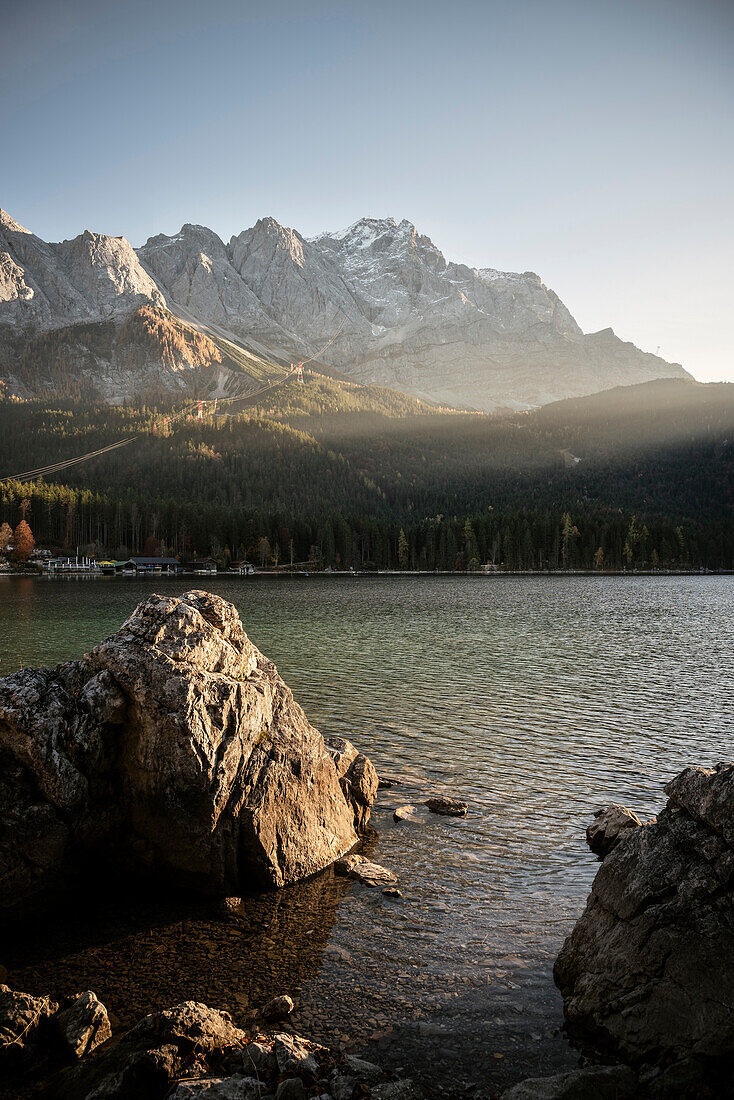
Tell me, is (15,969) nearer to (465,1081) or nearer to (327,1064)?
(327,1064)

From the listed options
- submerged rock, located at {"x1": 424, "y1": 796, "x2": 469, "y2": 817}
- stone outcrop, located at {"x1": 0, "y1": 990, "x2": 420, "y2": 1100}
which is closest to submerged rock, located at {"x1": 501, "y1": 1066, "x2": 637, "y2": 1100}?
stone outcrop, located at {"x1": 0, "y1": 990, "x2": 420, "y2": 1100}

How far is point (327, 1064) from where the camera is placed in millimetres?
8797

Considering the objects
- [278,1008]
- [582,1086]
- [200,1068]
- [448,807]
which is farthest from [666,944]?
[448,807]

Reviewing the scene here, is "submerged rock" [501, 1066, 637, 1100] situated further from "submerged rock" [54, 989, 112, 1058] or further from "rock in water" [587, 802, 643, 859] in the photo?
"rock in water" [587, 802, 643, 859]

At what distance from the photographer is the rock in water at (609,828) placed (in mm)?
15469

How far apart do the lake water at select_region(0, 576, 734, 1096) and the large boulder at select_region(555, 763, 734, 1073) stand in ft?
2.65

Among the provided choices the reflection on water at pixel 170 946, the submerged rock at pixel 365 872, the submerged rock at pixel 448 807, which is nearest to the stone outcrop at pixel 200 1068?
the reflection on water at pixel 170 946

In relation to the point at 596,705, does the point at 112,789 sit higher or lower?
higher

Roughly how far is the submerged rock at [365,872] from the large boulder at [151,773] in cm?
44

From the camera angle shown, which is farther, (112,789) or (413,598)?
(413,598)

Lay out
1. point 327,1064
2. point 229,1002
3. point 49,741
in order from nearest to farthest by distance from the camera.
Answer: point 327,1064 → point 229,1002 → point 49,741

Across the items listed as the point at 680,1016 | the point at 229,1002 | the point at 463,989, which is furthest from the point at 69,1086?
the point at 680,1016

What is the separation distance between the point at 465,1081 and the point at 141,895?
7.88 metres

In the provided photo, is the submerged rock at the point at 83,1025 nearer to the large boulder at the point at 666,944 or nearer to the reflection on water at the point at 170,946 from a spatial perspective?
the reflection on water at the point at 170,946
